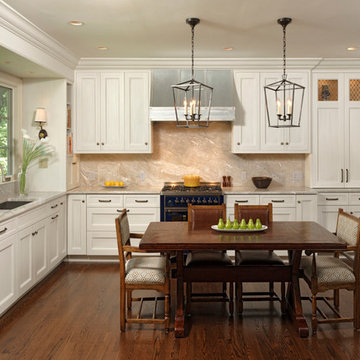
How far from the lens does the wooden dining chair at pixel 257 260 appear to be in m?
4.05

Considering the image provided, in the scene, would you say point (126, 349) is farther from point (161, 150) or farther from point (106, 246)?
point (161, 150)

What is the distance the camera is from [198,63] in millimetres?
6008

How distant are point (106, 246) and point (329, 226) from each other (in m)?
2.88

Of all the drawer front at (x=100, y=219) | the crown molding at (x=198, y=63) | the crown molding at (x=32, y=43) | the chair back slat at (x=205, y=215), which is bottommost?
the drawer front at (x=100, y=219)

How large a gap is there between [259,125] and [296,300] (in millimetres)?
2901

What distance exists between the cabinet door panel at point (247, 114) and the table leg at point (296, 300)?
8.09 ft

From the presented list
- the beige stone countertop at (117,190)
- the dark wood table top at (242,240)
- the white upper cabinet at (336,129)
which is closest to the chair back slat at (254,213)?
the dark wood table top at (242,240)

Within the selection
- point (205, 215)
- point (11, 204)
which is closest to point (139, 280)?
point (205, 215)

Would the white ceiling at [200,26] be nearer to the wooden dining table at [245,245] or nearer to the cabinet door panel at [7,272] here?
the wooden dining table at [245,245]

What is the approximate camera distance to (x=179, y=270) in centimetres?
380

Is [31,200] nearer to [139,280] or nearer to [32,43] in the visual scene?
[32,43]

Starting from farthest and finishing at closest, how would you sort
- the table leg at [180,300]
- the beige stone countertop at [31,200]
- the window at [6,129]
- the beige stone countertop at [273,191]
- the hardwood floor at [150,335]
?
the beige stone countertop at [273,191] → the window at [6,129] → the beige stone countertop at [31,200] → the table leg at [180,300] → the hardwood floor at [150,335]

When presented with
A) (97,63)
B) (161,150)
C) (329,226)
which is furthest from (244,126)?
(97,63)

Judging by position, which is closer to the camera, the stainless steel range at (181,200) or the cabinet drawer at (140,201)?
the stainless steel range at (181,200)
